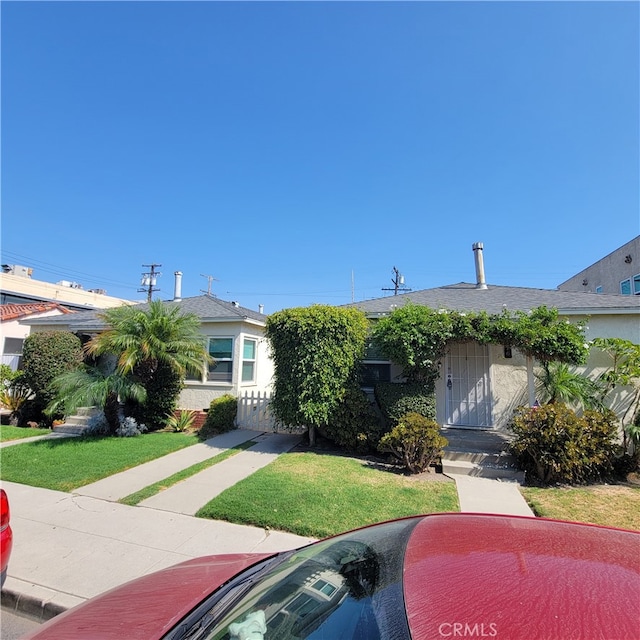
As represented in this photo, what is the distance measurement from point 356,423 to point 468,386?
11.0 feet

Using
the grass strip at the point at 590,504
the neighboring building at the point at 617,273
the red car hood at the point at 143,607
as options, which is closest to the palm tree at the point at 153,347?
the red car hood at the point at 143,607

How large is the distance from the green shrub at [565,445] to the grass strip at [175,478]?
612 cm

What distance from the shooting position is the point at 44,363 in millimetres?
11758

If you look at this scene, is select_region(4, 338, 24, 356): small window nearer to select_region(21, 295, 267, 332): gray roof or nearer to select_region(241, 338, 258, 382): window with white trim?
select_region(21, 295, 267, 332): gray roof

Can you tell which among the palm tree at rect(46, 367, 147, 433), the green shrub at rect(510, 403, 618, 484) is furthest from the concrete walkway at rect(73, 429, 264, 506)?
the green shrub at rect(510, 403, 618, 484)

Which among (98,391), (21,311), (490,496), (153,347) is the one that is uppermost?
(21,311)

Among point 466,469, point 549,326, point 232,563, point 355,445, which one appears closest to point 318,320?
point 355,445

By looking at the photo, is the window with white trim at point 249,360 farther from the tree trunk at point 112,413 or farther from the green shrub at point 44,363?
the green shrub at point 44,363

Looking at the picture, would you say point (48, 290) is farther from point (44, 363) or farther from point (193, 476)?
point (193, 476)

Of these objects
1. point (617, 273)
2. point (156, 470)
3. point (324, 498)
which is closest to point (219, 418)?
point (156, 470)

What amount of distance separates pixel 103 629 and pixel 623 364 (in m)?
9.94

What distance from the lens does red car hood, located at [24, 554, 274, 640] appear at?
5.41 ft

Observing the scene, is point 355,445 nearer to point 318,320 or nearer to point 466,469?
point 466,469

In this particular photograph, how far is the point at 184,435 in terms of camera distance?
10.3 meters
